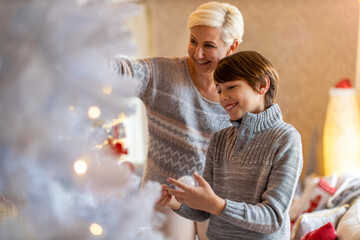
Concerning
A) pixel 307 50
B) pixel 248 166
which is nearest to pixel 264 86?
pixel 248 166

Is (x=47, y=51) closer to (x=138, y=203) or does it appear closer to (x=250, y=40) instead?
(x=138, y=203)

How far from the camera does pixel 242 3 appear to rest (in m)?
3.50

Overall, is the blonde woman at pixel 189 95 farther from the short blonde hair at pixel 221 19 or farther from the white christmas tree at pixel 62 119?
the white christmas tree at pixel 62 119

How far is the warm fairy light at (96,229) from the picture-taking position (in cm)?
57

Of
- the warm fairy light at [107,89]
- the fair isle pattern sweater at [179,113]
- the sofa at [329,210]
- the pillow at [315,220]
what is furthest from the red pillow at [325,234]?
the warm fairy light at [107,89]

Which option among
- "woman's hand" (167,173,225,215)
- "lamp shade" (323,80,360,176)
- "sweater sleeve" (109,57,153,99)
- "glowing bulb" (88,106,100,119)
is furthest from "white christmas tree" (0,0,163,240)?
"lamp shade" (323,80,360,176)

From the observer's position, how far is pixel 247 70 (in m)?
1.19

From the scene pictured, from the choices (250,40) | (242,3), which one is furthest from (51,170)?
(242,3)

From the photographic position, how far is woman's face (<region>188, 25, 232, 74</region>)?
150 cm

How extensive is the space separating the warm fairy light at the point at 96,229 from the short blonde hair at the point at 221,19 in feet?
3.46

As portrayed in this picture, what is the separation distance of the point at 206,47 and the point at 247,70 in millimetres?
353

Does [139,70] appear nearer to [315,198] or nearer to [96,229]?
[96,229]

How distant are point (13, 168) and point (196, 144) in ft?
3.57

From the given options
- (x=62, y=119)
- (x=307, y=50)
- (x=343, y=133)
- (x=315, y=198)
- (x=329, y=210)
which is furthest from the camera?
(x=307, y=50)
